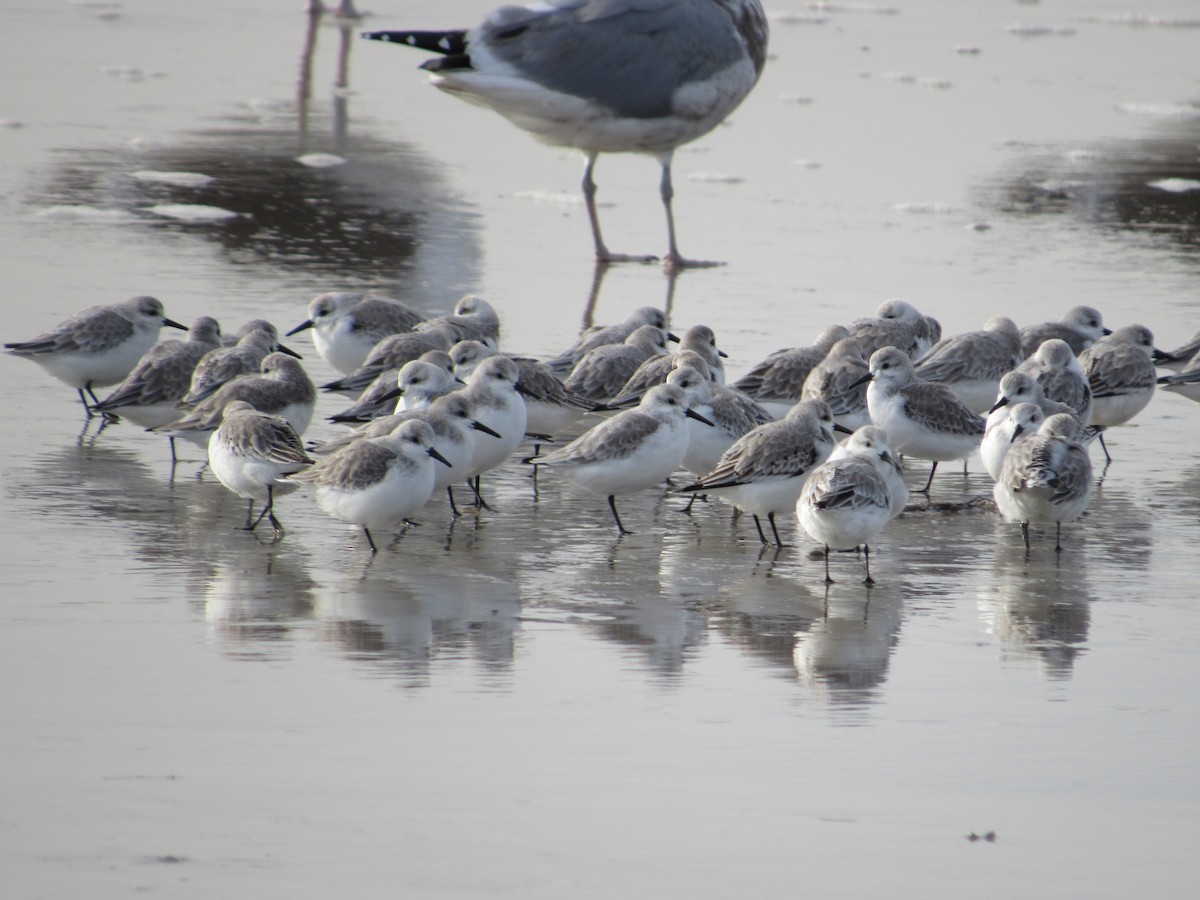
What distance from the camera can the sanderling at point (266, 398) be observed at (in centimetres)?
955

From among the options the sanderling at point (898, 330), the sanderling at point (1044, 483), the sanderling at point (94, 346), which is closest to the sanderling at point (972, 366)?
the sanderling at point (898, 330)

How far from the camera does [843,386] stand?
10.7 m

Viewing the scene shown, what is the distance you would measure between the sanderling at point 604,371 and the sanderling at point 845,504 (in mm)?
2837

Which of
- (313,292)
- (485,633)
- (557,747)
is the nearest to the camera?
(557,747)

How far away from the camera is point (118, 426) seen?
1078 cm

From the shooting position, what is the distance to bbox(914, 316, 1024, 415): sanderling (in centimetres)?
1148

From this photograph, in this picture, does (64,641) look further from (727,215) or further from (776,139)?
(776,139)

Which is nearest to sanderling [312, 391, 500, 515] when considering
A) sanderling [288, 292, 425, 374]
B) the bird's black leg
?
the bird's black leg

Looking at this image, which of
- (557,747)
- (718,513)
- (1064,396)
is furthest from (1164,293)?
(557,747)

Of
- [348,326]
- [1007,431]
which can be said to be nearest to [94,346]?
[348,326]

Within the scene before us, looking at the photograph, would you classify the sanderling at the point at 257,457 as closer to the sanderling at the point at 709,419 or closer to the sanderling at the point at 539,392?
the sanderling at the point at 539,392

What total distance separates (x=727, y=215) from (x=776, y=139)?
4.20m

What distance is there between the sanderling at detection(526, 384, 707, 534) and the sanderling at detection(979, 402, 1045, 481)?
5.48 ft

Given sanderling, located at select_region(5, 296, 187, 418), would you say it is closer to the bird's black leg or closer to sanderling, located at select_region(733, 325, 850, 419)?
the bird's black leg
